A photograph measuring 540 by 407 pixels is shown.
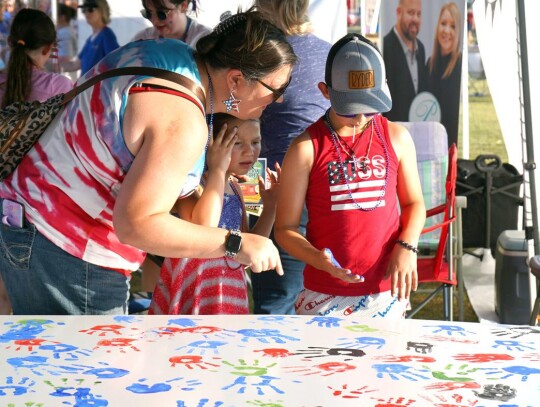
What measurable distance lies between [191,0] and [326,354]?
10.7 feet

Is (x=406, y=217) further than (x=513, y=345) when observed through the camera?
Yes

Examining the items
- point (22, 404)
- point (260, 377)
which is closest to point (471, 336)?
point (260, 377)

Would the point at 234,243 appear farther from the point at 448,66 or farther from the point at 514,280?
the point at 448,66

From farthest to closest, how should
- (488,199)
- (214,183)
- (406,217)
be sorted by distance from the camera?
(488,199)
(406,217)
(214,183)

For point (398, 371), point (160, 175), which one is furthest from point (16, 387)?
point (398, 371)

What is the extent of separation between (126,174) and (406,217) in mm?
1078

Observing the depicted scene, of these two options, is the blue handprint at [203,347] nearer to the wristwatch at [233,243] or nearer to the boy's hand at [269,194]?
the wristwatch at [233,243]

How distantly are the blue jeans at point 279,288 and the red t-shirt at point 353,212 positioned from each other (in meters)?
0.43

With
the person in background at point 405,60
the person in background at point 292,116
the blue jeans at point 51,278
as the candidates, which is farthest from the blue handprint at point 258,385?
the person in background at point 405,60

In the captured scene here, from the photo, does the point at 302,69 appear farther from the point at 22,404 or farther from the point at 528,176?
the point at 22,404

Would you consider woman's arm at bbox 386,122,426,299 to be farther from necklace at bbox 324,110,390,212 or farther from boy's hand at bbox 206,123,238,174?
boy's hand at bbox 206,123,238,174

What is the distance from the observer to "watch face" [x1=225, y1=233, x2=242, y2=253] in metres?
1.91

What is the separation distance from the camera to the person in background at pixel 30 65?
4.06 m

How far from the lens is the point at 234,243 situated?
1912 mm
